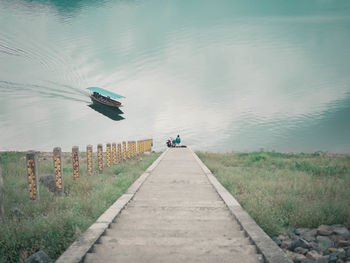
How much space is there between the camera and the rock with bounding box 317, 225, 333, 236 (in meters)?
4.71

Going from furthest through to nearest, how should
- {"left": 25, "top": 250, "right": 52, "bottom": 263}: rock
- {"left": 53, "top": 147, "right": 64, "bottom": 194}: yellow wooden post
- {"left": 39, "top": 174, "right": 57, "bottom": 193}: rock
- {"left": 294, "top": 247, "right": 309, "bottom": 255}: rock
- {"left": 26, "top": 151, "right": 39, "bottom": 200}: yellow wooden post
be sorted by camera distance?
{"left": 39, "top": 174, "right": 57, "bottom": 193}: rock < {"left": 53, "top": 147, "right": 64, "bottom": 194}: yellow wooden post < {"left": 26, "top": 151, "right": 39, "bottom": 200}: yellow wooden post < {"left": 294, "top": 247, "right": 309, "bottom": 255}: rock < {"left": 25, "top": 250, "right": 52, "bottom": 263}: rock

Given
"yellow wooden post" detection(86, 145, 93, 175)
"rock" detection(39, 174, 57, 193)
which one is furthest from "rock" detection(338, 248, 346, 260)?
"yellow wooden post" detection(86, 145, 93, 175)

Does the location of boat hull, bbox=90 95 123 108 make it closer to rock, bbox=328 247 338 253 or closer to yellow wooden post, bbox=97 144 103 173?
yellow wooden post, bbox=97 144 103 173

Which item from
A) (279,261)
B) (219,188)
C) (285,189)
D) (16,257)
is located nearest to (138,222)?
(16,257)

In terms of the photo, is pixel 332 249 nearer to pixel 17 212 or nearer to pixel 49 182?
pixel 17 212

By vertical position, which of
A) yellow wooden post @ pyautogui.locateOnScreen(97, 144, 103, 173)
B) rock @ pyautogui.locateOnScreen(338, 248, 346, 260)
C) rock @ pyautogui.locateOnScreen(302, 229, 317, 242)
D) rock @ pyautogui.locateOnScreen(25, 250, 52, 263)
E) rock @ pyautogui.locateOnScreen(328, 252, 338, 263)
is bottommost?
rock @ pyautogui.locateOnScreen(302, 229, 317, 242)

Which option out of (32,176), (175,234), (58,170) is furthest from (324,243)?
(58,170)

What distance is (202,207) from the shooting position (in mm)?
5613

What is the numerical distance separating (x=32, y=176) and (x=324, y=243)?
6.78 meters

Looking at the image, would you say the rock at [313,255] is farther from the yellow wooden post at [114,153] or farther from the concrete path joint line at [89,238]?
the yellow wooden post at [114,153]

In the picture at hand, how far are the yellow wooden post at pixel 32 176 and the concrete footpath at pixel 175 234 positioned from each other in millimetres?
2686

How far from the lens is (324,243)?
426 centimetres

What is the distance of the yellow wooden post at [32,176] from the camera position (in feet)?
22.3

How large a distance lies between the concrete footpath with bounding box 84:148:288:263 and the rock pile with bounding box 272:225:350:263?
78cm
